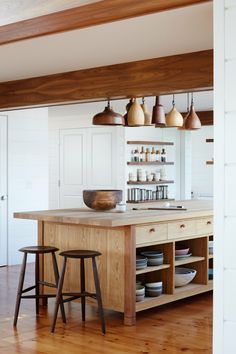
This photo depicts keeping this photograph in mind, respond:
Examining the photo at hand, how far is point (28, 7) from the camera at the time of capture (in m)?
3.83

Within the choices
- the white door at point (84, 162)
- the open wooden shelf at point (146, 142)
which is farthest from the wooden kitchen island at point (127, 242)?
the open wooden shelf at point (146, 142)

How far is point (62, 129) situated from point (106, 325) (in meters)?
5.88

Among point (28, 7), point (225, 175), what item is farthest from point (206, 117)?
point (225, 175)

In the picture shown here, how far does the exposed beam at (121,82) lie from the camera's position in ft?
15.4

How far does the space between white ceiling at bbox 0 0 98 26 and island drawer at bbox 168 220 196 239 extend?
2426 millimetres

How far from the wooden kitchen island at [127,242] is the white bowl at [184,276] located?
64mm

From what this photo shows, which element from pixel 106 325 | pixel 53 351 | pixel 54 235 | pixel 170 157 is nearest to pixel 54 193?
pixel 170 157

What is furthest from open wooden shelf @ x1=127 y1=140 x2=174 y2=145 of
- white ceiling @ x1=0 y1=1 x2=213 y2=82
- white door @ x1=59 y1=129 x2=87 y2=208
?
white ceiling @ x1=0 y1=1 x2=213 y2=82

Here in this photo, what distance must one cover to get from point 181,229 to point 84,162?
4.58 meters

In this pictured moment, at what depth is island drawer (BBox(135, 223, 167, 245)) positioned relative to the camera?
16.4 feet

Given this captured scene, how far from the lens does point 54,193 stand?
34.1 feet

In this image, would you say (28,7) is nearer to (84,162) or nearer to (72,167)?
(84,162)

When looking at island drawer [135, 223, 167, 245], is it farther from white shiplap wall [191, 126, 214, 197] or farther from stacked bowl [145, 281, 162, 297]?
white shiplap wall [191, 126, 214, 197]

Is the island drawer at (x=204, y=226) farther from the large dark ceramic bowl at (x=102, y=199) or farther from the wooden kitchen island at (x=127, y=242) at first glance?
the large dark ceramic bowl at (x=102, y=199)
